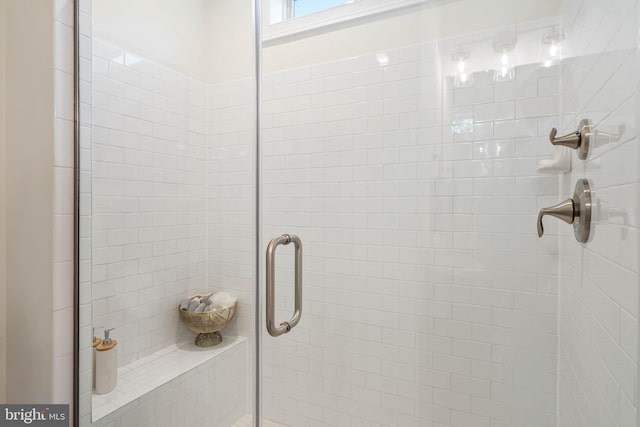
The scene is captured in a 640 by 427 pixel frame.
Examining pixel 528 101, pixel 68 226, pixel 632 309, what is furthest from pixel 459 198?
pixel 68 226

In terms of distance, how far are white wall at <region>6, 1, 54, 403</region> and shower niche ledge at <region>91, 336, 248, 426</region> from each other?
0.71ft

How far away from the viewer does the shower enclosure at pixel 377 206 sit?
3.89ft

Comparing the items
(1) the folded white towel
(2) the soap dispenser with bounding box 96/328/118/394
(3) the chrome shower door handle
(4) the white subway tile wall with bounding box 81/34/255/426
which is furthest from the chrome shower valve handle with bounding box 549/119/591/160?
(2) the soap dispenser with bounding box 96/328/118/394

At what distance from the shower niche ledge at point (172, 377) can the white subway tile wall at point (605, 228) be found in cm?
100

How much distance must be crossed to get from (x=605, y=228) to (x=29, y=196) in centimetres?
166

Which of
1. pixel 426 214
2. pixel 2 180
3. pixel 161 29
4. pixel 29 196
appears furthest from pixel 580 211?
pixel 2 180

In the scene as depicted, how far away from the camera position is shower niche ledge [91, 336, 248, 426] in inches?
45.9

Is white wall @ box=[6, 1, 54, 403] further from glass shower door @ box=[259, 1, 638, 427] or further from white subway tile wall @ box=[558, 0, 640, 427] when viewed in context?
white subway tile wall @ box=[558, 0, 640, 427]

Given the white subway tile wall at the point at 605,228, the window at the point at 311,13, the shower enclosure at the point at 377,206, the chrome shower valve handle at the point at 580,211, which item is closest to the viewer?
the white subway tile wall at the point at 605,228

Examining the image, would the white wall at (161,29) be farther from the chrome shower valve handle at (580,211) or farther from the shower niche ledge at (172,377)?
the chrome shower valve handle at (580,211)

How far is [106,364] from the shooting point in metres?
1.19

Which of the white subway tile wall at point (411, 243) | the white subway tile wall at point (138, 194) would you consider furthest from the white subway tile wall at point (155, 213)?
the white subway tile wall at point (411, 243)

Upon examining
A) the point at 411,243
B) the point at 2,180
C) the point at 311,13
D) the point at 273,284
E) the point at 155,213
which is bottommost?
the point at 273,284

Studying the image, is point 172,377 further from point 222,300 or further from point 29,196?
point 29,196
